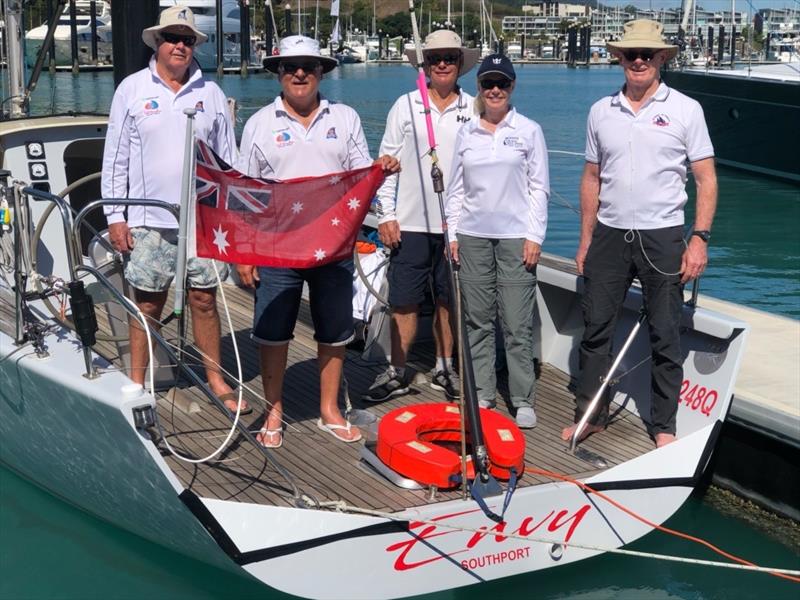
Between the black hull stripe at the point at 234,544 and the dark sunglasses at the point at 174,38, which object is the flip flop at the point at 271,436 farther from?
the dark sunglasses at the point at 174,38

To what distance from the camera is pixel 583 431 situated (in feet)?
17.7

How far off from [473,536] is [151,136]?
232 cm

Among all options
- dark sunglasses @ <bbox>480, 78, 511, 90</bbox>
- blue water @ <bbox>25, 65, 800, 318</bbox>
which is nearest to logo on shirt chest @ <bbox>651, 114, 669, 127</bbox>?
dark sunglasses @ <bbox>480, 78, 511, 90</bbox>

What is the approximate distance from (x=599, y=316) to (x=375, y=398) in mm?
1314

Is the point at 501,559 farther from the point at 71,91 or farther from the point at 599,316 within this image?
the point at 71,91

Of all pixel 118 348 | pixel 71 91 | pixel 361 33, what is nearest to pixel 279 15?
pixel 361 33

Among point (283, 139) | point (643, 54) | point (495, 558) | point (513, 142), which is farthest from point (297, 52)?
point (495, 558)

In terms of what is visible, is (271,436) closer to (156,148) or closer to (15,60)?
(156,148)

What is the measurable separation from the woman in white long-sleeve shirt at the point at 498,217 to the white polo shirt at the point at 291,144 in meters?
0.67

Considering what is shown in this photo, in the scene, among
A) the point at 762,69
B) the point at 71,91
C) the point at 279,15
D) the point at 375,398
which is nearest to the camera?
the point at 375,398

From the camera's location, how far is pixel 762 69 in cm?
2444

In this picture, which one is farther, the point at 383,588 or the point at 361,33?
the point at 361,33

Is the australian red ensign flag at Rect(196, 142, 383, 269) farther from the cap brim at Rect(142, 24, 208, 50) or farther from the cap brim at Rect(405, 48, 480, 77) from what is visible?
the cap brim at Rect(405, 48, 480, 77)

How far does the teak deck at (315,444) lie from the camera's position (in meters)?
4.70
